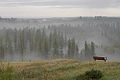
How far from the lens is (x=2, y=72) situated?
2333 cm

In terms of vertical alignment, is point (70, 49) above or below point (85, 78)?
below

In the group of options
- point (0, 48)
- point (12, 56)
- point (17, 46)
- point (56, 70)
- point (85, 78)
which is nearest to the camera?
point (85, 78)

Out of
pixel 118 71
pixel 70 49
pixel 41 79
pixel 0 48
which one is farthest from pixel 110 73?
pixel 70 49

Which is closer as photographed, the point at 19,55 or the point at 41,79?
the point at 41,79

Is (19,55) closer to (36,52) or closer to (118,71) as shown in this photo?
(36,52)

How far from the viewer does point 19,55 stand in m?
185

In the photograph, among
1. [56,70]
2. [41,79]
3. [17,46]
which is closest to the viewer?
[41,79]

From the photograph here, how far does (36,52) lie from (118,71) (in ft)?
531

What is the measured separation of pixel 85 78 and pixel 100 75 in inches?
65.8

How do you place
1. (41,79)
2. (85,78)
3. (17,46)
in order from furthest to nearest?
(17,46)
(41,79)
(85,78)

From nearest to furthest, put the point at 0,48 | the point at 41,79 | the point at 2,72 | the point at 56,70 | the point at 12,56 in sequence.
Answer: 1. the point at 2,72
2. the point at 41,79
3. the point at 56,70
4. the point at 0,48
5. the point at 12,56

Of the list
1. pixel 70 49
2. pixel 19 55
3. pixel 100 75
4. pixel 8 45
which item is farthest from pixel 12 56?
pixel 100 75

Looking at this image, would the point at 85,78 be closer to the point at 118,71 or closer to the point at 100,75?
the point at 100,75

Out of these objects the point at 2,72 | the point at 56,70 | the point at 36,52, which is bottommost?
the point at 36,52
